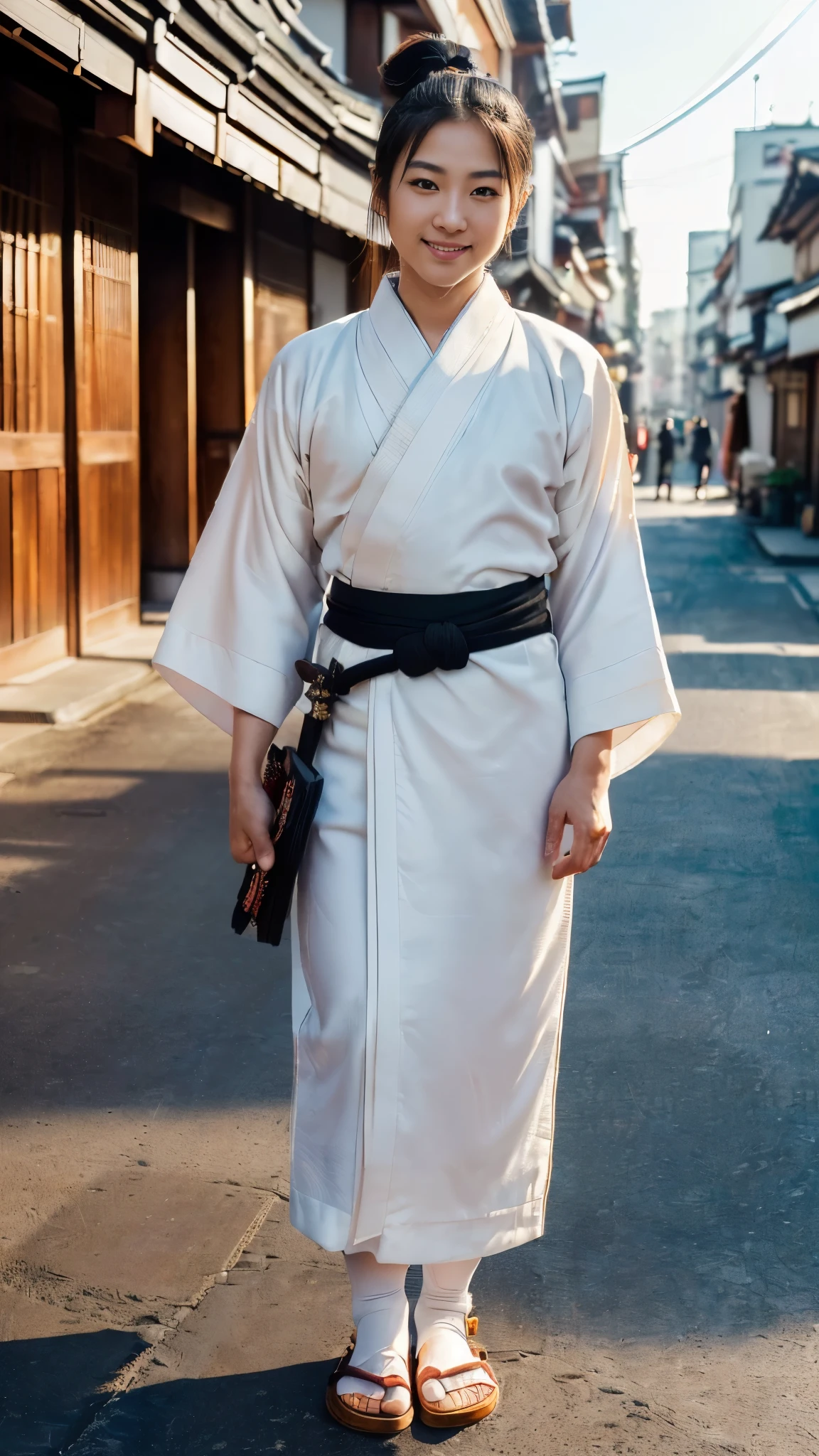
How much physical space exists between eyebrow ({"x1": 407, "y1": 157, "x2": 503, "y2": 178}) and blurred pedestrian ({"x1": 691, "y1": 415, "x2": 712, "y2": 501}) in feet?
112

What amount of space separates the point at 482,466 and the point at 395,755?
0.46 meters

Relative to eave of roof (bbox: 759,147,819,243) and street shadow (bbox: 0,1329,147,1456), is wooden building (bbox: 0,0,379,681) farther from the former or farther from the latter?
eave of roof (bbox: 759,147,819,243)

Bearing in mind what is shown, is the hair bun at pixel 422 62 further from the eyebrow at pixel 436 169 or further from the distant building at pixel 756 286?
the distant building at pixel 756 286

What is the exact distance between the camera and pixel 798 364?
28156 millimetres

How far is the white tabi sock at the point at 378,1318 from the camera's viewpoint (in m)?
2.43

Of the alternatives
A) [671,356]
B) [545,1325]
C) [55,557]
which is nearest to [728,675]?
[55,557]

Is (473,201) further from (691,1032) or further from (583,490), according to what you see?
(691,1032)

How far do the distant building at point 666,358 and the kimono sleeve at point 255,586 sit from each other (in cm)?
10972

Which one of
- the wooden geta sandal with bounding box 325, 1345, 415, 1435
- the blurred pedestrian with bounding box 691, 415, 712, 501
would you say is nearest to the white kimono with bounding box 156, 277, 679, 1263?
the wooden geta sandal with bounding box 325, 1345, 415, 1435

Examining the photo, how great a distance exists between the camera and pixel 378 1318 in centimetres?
245

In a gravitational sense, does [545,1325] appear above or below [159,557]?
below

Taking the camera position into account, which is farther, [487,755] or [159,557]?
[159,557]

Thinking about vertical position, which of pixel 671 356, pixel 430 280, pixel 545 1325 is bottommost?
pixel 545 1325

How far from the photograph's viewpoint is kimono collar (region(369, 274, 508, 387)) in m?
2.33
